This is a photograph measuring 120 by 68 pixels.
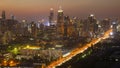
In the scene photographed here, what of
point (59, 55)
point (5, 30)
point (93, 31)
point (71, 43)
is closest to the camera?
point (59, 55)

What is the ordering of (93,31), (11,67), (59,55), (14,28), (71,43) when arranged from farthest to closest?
(93,31), (14,28), (71,43), (59,55), (11,67)

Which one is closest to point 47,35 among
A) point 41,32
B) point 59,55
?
point 41,32

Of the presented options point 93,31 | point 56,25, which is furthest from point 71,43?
point 93,31

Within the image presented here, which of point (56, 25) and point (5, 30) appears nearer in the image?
point (5, 30)

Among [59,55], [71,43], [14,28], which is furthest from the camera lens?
[14,28]

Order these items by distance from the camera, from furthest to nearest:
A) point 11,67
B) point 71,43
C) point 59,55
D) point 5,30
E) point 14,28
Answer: point 14,28 < point 5,30 < point 71,43 < point 59,55 < point 11,67

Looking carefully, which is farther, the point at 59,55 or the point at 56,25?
the point at 56,25

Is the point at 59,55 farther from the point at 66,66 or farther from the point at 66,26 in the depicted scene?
the point at 66,26

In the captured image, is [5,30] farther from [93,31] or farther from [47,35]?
[93,31]

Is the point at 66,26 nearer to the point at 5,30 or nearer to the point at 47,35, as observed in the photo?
the point at 47,35
